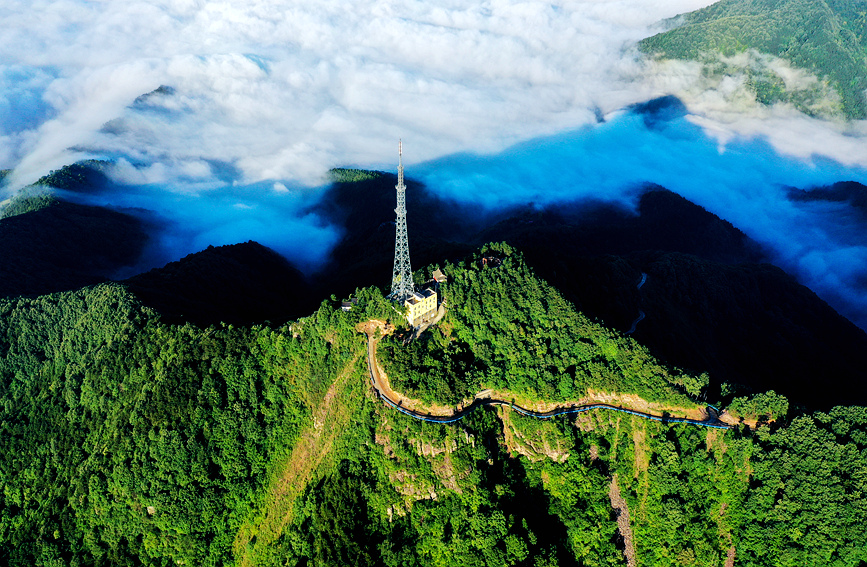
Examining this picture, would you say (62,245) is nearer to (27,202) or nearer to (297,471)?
(27,202)

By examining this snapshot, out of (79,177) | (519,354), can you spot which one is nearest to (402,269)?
(519,354)

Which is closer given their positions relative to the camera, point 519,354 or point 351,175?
point 519,354

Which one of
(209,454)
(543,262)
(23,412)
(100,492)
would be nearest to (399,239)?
(543,262)

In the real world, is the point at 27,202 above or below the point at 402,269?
below

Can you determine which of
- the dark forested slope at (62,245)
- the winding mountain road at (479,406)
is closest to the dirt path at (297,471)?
the winding mountain road at (479,406)

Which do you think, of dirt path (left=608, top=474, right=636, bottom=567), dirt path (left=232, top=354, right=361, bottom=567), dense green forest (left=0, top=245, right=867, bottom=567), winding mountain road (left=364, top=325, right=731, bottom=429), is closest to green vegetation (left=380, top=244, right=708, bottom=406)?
dense green forest (left=0, top=245, right=867, bottom=567)

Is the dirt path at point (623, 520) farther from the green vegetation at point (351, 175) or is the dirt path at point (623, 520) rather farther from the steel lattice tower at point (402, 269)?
the green vegetation at point (351, 175)
